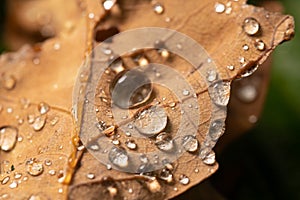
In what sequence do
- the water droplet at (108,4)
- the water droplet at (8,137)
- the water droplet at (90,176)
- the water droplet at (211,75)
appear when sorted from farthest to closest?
the water droplet at (108,4), the water droplet at (8,137), the water droplet at (211,75), the water droplet at (90,176)

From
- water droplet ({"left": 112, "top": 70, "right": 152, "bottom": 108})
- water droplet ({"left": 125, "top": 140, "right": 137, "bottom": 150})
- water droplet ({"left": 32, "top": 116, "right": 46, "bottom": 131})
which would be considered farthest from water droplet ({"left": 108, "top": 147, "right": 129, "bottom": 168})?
water droplet ({"left": 32, "top": 116, "right": 46, "bottom": 131})

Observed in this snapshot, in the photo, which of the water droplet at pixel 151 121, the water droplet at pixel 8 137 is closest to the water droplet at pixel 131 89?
the water droplet at pixel 151 121

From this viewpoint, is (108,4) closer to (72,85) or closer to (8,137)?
(72,85)

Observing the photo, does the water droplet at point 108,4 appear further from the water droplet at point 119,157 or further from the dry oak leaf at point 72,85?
the water droplet at point 119,157

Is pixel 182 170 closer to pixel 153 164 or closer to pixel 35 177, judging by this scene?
pixel 153 164

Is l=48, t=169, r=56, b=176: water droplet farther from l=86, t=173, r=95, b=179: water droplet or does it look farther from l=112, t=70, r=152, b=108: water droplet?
l=112, t=70, r=152, b=108: water droplet

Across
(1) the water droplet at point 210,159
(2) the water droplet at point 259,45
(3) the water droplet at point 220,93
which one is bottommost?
(1) the water droplet at point 210,159
